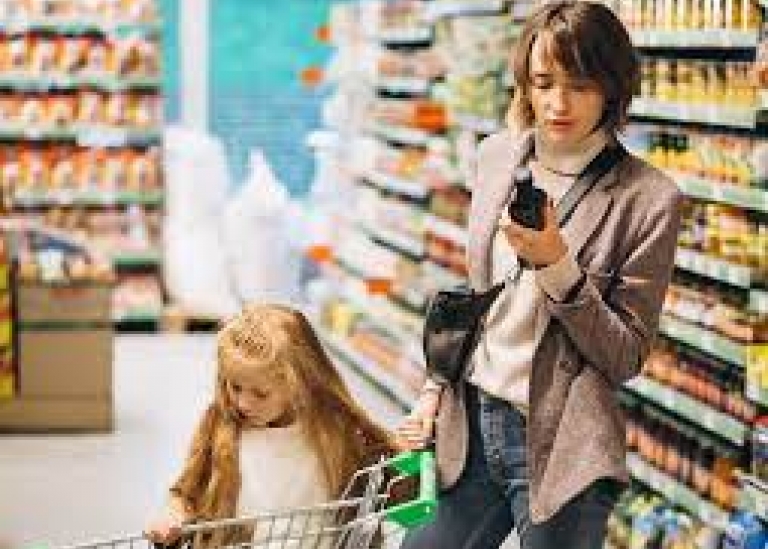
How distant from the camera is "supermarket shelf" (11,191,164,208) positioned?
11031 millimetres

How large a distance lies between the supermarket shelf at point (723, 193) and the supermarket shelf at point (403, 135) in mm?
2930

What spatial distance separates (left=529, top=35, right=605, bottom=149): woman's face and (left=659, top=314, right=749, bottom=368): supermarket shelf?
213cm

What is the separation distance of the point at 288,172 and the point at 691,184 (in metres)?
8.06

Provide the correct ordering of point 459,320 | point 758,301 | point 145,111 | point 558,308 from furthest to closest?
point 145,111
point 758,301
point 459,320
point 558,308

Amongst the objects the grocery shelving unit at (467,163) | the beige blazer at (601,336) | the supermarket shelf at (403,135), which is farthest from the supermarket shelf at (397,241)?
the beige blazer at (601,336)

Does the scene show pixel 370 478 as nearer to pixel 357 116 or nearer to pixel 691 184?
pixel 691 184

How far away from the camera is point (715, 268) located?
5.18m

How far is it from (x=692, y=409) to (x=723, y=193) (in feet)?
2.25

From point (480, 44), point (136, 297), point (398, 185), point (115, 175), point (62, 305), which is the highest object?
point (480, 44)

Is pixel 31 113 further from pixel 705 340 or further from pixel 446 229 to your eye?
pixel 705 340

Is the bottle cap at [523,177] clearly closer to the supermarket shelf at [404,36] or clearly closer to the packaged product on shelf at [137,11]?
the supermarket shelf at [404,36]

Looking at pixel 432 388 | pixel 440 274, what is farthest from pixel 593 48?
pixel 440 274

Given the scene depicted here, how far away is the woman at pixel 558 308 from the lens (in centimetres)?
296

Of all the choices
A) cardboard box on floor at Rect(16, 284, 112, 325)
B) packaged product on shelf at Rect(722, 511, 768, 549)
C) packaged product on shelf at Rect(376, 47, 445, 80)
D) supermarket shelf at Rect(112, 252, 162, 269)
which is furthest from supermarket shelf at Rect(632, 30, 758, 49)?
supermarket shelf at Rect(112, 252, 162, 269)
